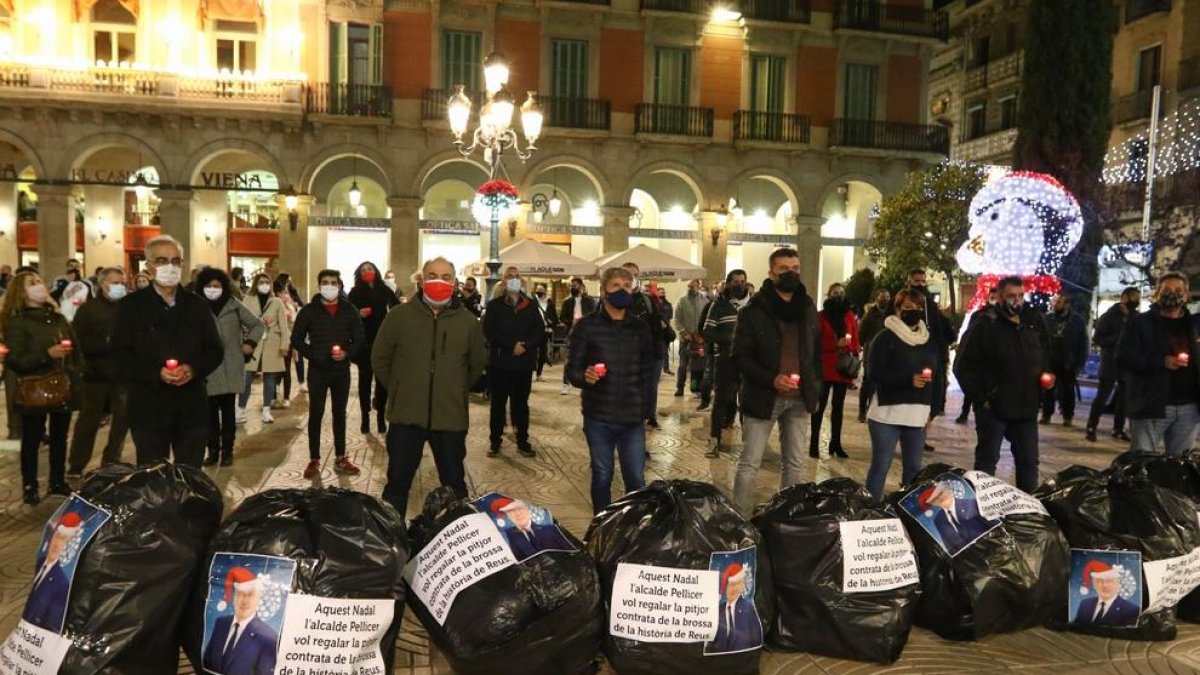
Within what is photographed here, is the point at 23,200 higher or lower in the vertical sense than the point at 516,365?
higher

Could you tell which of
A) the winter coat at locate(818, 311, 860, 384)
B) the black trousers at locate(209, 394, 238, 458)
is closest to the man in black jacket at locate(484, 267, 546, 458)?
the black trousers at locate(209, 394, 238, 458)

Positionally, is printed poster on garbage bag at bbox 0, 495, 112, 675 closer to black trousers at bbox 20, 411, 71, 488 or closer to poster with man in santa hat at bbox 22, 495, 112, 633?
poster with man in santa hat at bbox 22, 495, 112, 633

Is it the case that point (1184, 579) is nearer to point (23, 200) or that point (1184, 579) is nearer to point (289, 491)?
point (289, 491)

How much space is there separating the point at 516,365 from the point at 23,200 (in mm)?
21899

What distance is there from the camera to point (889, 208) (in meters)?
22.3

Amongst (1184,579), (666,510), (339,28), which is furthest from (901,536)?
(339,28)

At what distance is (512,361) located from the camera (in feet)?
26.7

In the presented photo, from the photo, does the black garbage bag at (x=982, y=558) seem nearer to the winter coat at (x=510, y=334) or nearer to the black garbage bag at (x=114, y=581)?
the black garbage bag at (x=114, y=581)

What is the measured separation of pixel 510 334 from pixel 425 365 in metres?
3.04

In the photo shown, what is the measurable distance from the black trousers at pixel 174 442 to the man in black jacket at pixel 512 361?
11.2 ft

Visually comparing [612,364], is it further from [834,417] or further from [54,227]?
[54,227]

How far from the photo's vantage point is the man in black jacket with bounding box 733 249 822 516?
17.4 ft

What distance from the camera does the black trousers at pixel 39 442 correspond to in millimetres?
5801

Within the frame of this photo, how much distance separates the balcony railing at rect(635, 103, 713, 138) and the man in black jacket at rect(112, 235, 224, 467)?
19.1 meters
